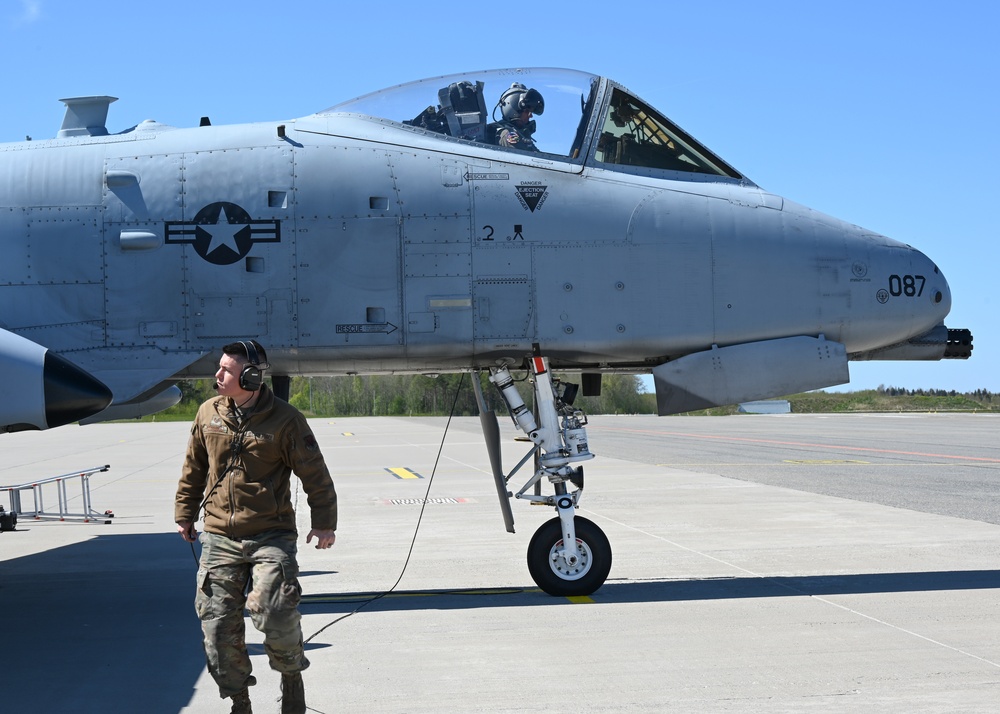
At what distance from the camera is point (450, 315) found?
8562 millimetres

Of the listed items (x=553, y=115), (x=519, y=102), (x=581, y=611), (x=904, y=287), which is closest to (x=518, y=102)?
(x=519, y=102)

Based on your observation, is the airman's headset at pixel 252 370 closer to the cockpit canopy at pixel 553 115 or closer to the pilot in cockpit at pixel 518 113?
the cockpit canopy at pixel 553 115

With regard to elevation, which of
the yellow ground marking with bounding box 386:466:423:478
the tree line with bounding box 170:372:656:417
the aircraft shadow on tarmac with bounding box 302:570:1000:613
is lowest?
the tree line with bounding box 170:372:656:417

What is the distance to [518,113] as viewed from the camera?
899 centimetres

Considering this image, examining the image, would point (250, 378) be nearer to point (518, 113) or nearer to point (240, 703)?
point (240, 703)

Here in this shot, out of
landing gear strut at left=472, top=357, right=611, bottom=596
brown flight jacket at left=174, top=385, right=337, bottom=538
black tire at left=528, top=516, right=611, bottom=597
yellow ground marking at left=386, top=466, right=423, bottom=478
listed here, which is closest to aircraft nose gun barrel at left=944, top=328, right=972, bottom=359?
landing gear strut at left=472, top=357, right=611, bottom=596

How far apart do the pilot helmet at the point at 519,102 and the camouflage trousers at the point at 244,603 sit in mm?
5025

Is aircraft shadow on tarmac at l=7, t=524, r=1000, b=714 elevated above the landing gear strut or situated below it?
below

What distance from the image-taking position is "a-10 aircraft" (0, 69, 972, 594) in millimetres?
8406

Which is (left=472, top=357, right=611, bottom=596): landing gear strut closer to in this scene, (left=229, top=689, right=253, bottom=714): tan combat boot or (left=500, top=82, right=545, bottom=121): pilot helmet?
(left=500, top=82, right=545, bottom=121): pilot helmet

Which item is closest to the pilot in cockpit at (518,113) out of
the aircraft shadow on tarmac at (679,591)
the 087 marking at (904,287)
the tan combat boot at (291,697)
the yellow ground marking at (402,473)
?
the 087 marking at (904,287)

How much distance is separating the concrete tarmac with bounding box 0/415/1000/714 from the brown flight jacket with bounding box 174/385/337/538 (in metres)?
1.14

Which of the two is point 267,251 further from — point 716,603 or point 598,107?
point 716,603

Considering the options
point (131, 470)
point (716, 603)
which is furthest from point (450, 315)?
point (131, 470)
